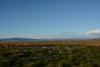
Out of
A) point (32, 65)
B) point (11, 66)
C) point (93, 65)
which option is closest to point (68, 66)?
point (93, 65)

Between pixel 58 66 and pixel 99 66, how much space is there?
4.13 m

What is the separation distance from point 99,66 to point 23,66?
25.2 feet

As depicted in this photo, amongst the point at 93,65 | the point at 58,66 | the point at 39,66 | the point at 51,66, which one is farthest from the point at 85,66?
the point at 39,66

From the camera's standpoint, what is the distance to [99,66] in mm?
11242

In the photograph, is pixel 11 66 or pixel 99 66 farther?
pixel 11 66

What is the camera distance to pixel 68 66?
11383 mm

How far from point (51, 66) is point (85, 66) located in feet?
10.7

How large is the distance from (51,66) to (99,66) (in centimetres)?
478

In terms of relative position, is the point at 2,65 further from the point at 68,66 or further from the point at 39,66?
the point at 68,66

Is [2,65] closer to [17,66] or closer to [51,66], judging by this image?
[17,66]

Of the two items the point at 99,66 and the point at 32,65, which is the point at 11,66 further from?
the point at 99,66

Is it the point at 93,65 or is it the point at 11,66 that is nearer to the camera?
the point at 93,65

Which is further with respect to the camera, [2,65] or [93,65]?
[2,65]

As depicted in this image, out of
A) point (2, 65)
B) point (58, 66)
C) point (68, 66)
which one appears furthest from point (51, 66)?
point (2, 65)
